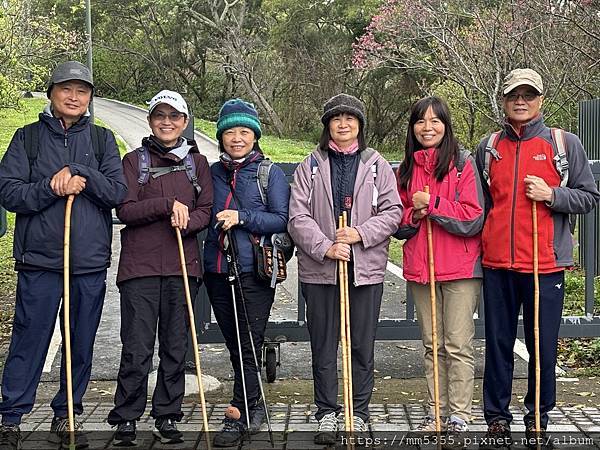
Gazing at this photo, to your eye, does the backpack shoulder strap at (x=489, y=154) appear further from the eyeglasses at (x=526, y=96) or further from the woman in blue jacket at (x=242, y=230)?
the woman in blue jacket at (x=242, y=230)

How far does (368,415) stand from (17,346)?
2084 mm

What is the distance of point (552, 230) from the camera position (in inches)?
199

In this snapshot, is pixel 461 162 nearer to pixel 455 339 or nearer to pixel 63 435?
pixel 455 339

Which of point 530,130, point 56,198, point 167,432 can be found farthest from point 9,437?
point 530,130

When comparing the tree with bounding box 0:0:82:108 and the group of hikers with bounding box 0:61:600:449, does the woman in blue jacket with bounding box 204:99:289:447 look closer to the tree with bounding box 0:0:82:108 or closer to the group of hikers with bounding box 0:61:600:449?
the group of hikers with bounding box 0:61:600:449

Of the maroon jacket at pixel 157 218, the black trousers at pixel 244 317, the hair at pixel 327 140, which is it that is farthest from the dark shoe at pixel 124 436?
the hair at pixel 327 140

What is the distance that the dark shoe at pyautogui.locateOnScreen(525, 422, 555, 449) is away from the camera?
505 centimetres

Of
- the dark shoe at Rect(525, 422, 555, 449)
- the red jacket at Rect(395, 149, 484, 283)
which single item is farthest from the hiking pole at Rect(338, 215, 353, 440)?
the dark shoe at Rect(525, 422, 555, 449)

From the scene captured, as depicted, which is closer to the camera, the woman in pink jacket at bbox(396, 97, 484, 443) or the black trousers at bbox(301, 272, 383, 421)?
the woman in pink jacket at bbox(396, 97, 484, 443)

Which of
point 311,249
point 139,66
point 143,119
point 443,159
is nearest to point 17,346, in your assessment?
point 311,249

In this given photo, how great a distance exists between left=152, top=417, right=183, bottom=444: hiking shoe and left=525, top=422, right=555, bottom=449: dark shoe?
2012 mm

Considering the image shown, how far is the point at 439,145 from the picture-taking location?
17.2 ft

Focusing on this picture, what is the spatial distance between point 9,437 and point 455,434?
2528 millimetres

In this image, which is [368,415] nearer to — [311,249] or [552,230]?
[311,249]
